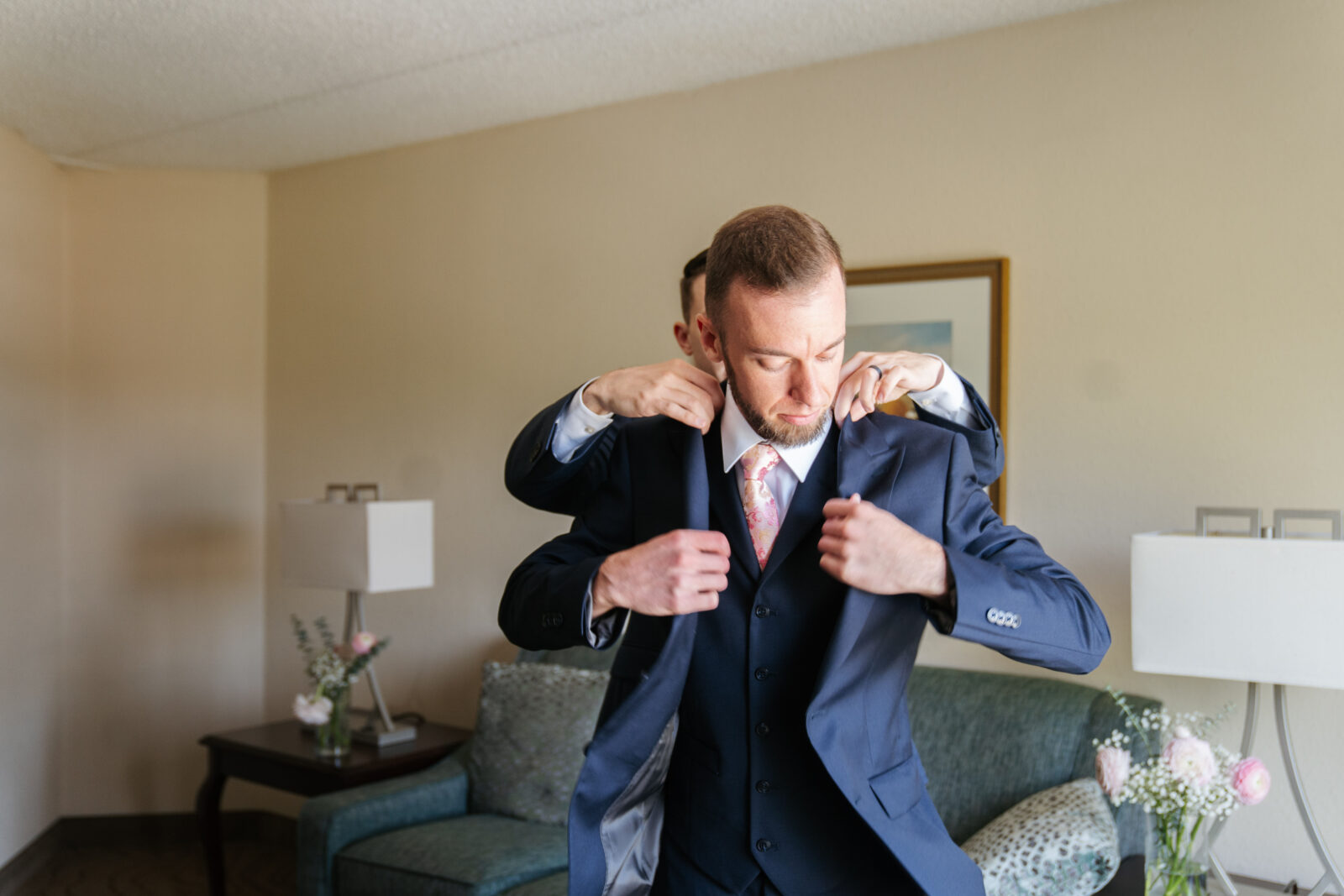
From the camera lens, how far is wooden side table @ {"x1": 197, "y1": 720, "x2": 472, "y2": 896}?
140 inches

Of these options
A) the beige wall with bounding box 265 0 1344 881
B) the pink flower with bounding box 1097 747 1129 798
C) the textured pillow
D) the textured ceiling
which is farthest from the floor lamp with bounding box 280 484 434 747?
the pink flower with bounding box 1097 747 1129 798

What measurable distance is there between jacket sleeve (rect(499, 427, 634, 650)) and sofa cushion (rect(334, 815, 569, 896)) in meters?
1.70

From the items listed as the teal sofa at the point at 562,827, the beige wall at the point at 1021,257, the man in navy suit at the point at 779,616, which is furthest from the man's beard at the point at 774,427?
the beige wall at the point at 1021,257

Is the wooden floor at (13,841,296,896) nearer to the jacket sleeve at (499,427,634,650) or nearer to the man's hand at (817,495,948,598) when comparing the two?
the jacket sleeve at (499,427,634,650)

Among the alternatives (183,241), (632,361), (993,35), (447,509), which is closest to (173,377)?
(183,241)

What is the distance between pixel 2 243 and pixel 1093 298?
3.97 meters

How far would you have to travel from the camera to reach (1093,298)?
9.87ft

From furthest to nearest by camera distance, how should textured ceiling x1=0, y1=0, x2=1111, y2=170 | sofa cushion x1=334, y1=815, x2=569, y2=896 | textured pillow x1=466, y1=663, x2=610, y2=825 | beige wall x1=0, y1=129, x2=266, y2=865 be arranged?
beige wall x1=0, y1=129, x2=266, y2=865 → textured pillow x1=466, y1=663, x2=610, y2=825 → textured ceiling x1=0, y1=0, x2=1111, y2=170 → sofa cushion x1=334, y1=815, x2=569, y2=896

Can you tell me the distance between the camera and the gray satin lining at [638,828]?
1366 mm

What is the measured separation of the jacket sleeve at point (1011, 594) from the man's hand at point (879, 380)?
10 cm

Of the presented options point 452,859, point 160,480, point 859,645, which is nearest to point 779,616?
point 859,645

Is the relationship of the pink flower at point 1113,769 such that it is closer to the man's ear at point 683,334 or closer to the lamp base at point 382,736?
the man's ear at point 683,334

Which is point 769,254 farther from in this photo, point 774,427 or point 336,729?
point 336,729

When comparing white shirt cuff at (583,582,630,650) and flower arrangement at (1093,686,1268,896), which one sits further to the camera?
flower arrangement at (1093,686,1268,896)
